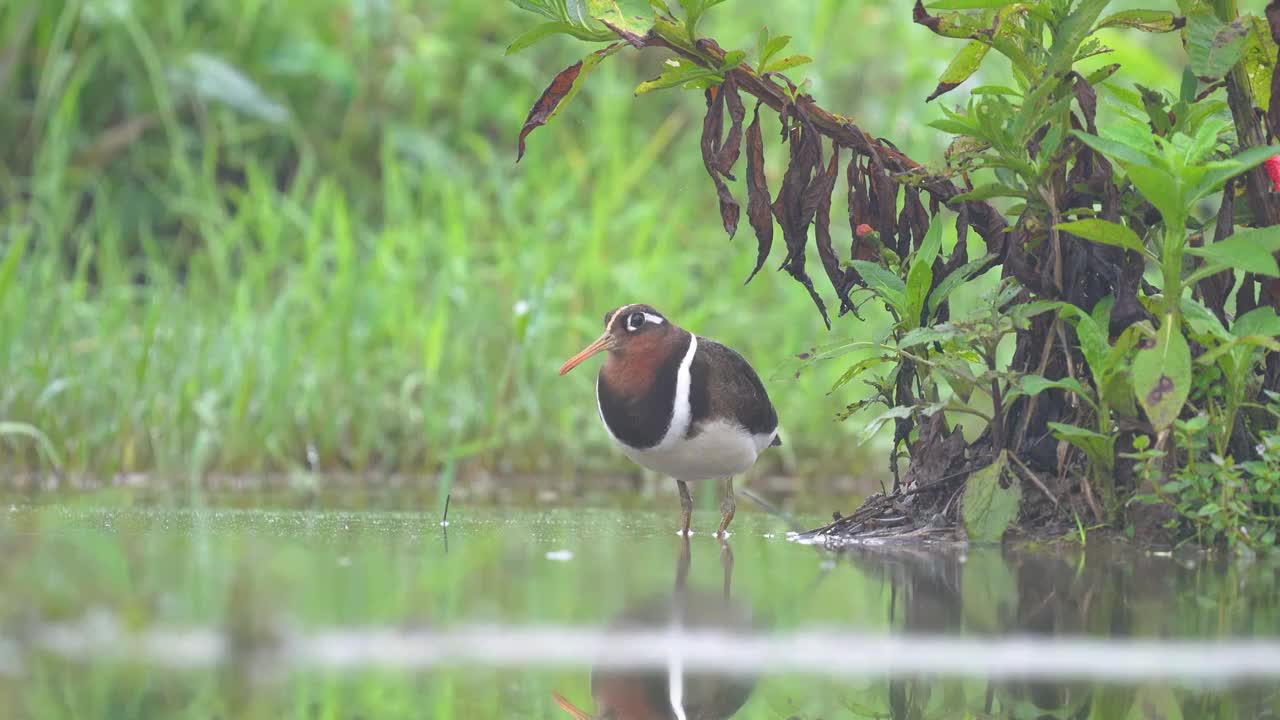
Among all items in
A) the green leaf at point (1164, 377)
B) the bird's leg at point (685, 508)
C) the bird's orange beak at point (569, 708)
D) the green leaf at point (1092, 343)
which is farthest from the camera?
the bird's leg at point (685, 508)

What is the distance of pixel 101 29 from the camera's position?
920 cm

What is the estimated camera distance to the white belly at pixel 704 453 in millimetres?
4973

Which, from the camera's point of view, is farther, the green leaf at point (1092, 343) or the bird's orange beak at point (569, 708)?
the green leaf at point (1092, 343)

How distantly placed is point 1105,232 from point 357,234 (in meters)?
5.63

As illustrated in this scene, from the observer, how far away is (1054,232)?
14.0 feet

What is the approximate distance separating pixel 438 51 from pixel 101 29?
1.91m

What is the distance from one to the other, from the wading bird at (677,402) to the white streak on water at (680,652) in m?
1.94

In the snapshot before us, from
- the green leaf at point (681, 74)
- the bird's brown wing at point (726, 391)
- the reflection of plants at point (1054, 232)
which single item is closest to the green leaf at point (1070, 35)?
the reflection of plants at point (1054, 232)

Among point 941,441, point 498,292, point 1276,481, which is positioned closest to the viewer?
point 1276,481

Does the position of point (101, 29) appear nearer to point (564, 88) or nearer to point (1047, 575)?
point (564, 88)

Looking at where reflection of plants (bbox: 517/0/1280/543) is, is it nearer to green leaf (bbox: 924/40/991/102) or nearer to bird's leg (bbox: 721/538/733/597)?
green leaf (bbox: 924/40/991/102)

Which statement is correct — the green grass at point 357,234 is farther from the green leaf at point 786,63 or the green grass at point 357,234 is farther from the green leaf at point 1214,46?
the green leaf at point 1214,46

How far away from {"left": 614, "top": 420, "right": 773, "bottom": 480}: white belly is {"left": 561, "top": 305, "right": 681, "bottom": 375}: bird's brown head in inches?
12.2

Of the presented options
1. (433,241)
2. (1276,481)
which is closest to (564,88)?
(1276,481)
